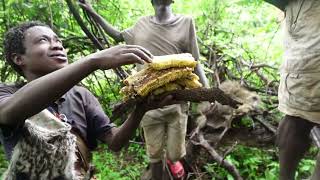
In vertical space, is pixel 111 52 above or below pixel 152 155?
above

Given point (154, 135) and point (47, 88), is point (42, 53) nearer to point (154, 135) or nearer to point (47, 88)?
point (47, 88)

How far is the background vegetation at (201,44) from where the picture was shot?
13.6 feet

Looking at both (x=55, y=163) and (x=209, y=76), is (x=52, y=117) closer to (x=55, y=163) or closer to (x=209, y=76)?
(x=55, y=163)

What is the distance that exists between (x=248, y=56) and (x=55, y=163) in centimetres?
346

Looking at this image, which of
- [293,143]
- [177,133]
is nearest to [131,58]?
[293,143]

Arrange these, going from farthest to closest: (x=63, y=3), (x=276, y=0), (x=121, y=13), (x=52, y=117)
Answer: (x=121, y=13) → (x=63, y=3) → (x=276, y=0) → (x=52, y=117)

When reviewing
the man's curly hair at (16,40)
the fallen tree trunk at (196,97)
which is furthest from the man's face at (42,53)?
the fallen tree trunk at (196,97)

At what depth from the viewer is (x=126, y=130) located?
193 cm

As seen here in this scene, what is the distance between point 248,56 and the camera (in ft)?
15.6

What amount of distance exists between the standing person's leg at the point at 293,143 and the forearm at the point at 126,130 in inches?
37.8

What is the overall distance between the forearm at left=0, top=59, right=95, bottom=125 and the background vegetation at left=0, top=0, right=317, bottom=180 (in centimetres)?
257

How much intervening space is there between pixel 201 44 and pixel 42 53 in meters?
3.19

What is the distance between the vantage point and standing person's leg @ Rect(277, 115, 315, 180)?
235 centimetres

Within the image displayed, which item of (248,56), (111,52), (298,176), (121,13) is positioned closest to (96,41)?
(121,13)
